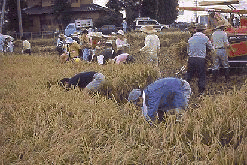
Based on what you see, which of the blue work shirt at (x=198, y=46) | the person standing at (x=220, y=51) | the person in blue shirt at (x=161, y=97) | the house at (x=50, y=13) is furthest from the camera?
the house at (x=50, y=13)

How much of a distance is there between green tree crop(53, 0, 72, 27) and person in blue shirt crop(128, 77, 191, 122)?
25.8m

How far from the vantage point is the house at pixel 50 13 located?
3046cm

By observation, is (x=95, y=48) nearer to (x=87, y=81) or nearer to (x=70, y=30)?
(x=87, y=81)

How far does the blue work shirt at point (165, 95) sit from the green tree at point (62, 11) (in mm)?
25804

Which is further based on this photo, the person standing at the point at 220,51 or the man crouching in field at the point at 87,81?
the person standing at the point at 220,51

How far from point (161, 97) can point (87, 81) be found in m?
1.99

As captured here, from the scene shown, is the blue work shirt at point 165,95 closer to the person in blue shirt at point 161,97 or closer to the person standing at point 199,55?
the person in blue shirt at point 161,97

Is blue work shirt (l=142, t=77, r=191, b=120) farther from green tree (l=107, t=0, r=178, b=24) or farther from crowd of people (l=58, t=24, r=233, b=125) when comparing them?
green tree (l=107, t=0, r=178, b=24)

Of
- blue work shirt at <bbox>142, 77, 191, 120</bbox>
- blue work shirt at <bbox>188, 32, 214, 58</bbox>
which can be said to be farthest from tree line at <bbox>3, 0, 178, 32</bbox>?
blue work shirt at <bbox>142, 77, 191, 120</bbox>

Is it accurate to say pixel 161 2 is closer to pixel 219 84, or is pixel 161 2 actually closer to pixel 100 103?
pixel 219 84

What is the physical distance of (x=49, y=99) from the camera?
15.8 ft

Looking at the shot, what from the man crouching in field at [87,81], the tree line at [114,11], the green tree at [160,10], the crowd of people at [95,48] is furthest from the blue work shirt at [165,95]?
the green tree at [160,10]

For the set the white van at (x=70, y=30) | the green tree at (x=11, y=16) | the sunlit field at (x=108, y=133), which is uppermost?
the green tree at (x=11, y=16)

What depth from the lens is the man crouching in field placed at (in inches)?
229
